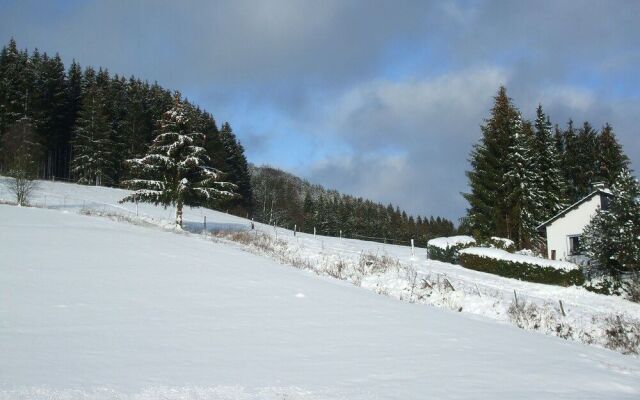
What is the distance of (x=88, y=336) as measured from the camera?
5.93m

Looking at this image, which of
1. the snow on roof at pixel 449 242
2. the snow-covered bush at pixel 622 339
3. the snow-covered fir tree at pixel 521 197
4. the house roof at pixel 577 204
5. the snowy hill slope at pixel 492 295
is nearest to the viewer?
the snow-covered bush at pixel 622 339

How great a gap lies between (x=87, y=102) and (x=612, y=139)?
199ft

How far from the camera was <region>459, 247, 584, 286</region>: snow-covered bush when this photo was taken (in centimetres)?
2320

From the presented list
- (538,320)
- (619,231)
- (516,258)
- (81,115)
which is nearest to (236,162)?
(81,115)

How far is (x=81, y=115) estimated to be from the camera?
57281 millimetres

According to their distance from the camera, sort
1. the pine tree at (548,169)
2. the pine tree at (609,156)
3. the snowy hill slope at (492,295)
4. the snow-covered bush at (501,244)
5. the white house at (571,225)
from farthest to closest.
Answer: the pine tree at (609,156), the pine tree at (548,169), the white house at (571,225), the snow-covered bush at (501,244), the snowy hill slope at (492,295)

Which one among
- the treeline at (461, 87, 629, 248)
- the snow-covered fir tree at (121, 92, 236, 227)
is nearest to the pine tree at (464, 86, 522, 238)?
the treeline at (461, 87, 629, 248)

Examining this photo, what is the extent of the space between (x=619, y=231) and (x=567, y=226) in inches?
486

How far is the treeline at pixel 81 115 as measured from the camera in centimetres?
5303

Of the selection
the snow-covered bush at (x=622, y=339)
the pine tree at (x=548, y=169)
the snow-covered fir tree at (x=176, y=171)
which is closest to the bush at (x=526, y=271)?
the snow-covered bush at (x=622, y=339)

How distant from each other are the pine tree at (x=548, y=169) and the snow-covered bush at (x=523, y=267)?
1743 cm

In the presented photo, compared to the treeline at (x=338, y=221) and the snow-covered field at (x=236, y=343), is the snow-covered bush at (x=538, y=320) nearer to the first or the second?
the snow-covered field at (x=236, y=343)

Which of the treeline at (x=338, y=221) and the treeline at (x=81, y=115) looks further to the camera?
the treeline at (x=338, y=221)

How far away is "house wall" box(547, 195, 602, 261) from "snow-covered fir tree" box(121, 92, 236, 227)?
24332mm
